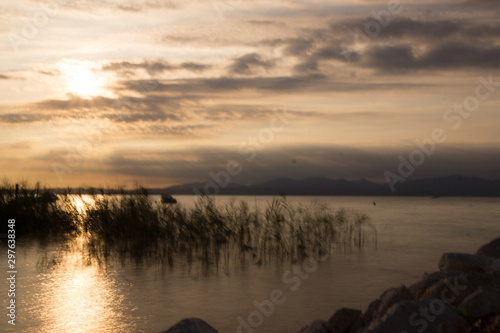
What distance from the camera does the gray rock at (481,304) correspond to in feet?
25.1

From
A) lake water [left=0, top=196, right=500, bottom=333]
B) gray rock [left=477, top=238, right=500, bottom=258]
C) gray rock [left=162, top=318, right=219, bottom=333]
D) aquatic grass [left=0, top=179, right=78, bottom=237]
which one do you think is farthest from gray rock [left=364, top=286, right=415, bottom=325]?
aquatic grass [left=0, top=179, right=78, bottom=237]

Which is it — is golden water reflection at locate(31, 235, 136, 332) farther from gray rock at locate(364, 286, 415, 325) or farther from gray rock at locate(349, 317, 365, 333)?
gray rock at locate(364, 286, 415, 325)

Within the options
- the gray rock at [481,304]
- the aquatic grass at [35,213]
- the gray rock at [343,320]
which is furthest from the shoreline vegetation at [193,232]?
the gray rock at [481,304]

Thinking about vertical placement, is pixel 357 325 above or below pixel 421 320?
below

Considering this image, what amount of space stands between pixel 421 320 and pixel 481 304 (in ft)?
4.27

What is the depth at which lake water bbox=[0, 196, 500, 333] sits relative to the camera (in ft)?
35.2

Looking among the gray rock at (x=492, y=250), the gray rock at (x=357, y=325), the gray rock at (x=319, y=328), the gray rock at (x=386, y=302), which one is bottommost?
the gray rock at (x=357, y=325)

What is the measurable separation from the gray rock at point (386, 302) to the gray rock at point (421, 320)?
0.88 meters

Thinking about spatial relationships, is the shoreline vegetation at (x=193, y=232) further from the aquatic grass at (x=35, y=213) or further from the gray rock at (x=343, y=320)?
the gray rock at (x=343, y=320)

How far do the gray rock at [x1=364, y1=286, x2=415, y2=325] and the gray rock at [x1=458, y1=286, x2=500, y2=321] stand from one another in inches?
38.3

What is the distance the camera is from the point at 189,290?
1376cm

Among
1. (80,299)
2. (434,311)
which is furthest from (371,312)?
(80,299)

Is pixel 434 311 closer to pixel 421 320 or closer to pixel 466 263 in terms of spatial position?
pixel 421 320

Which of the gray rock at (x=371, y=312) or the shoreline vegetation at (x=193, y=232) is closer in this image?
the gray rock at (x=371, y=312)
